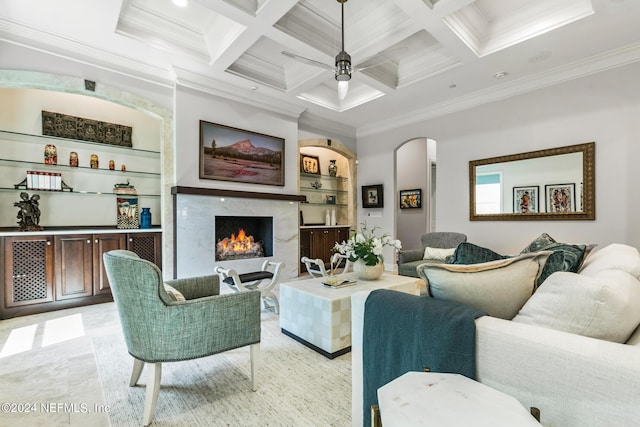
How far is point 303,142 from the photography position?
5.68 meters

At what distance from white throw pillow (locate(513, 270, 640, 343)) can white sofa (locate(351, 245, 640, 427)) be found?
29 millimetres

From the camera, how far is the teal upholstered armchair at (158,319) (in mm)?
1595

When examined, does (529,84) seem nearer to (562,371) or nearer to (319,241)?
(319,241)

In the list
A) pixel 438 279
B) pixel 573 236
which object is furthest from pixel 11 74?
pixel 573 236

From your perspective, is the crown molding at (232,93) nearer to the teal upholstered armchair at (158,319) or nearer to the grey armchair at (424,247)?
the grey armchair at (424,247)

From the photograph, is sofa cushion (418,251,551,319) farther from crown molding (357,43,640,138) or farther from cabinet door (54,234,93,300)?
cabinet door (54,234,93,300)

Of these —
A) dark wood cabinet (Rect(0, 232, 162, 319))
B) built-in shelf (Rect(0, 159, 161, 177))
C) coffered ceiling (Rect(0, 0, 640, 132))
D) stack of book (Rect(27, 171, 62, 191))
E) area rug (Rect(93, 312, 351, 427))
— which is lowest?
area rug (Rect(93, 312, 351, 427))

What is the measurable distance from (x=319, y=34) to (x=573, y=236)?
4069 mm

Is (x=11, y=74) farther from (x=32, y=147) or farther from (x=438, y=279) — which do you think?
(x=438, y=279)

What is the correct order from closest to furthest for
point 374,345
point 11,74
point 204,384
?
point 374,345 → point 204,384 → point 11,74

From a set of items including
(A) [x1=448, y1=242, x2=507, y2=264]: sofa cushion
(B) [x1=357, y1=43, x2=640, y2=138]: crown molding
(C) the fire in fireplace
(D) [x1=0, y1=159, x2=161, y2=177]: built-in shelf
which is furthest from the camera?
(C) the fire in fireplace

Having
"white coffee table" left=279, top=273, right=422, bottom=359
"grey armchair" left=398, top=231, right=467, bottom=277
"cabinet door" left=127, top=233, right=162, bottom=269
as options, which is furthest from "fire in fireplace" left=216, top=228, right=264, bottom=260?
"grey armchair" left=398, top=231, right=467, bottom=277

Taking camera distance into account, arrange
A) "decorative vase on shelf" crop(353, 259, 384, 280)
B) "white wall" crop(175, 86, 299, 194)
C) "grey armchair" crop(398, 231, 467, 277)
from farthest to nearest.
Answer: "grey armchair" crop(398, 231, 467, 277) < "white wall" crop(175, 86, 299, 194) < "decorative vase on shelf" crop(353, 259, 384, 280)

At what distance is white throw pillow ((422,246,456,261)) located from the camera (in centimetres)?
429
